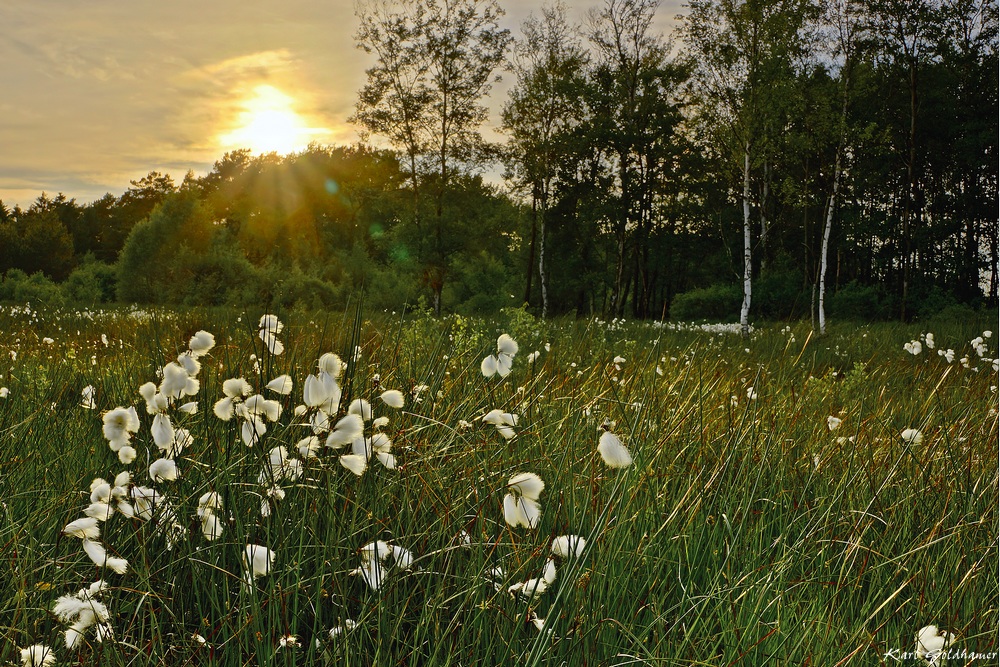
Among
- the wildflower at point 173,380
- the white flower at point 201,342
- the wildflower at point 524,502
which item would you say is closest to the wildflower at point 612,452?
the wildflower at point 524,502

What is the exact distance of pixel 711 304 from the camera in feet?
97.5

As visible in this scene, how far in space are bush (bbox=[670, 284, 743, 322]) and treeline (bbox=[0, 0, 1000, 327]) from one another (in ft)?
0.30

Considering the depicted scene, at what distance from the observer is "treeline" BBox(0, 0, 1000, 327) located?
15680 mm

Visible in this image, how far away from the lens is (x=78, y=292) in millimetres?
31062

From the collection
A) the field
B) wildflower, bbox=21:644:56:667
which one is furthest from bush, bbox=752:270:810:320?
wildflower, bbox=21:644:56:667

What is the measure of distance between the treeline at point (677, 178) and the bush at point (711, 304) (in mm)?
90

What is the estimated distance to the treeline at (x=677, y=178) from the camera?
1568 centimetres

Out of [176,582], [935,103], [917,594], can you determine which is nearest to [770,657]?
[917,594]

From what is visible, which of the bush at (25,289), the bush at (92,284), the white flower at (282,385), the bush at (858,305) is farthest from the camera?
the bush at (92,284)

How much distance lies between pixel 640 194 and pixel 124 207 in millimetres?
46159

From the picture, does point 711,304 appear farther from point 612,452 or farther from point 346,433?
point 612,452

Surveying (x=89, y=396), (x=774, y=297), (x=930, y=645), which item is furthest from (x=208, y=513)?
(x=774, y=297)

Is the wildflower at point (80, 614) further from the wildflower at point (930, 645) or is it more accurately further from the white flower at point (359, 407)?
the wildflower at point (930, 645)

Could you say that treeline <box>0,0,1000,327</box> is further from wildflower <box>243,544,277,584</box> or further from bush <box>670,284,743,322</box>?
wildflower <box>243,544,277,584</box>
